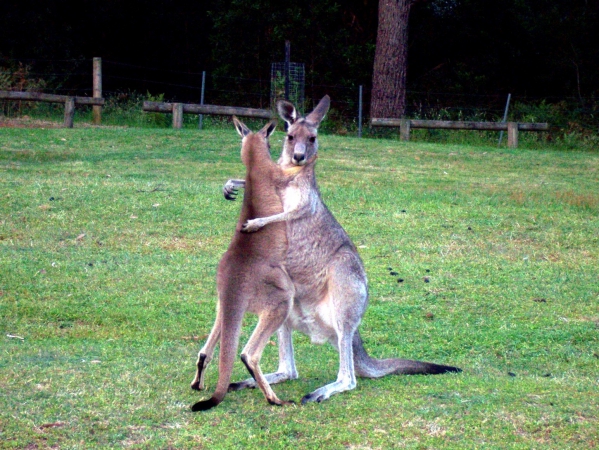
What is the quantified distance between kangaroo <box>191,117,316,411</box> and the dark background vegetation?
828 inches

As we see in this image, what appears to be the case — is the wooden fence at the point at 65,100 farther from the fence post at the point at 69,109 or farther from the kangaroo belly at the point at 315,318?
the kangaroo belly at the point at 315,318

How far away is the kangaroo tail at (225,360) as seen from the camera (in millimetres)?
4293

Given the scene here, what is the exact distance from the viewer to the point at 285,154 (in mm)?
5902

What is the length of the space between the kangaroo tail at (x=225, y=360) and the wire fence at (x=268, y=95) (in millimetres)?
16530

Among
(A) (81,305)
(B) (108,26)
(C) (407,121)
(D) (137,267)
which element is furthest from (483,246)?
(B) (108,26)

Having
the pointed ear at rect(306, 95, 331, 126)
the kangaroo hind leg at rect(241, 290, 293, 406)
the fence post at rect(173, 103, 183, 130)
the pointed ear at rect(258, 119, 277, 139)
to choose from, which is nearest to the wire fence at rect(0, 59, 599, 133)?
the fence post at rect(173, 103, 183, 130)

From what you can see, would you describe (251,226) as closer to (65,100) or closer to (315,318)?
(315,318)

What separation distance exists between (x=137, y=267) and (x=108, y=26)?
2349cm

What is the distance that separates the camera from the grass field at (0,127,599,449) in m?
4.19

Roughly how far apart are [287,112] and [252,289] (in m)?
1.97

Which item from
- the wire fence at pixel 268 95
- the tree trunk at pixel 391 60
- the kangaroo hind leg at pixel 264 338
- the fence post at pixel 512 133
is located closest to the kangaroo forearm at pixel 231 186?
the kangaroo hind leg at pixel 264 338

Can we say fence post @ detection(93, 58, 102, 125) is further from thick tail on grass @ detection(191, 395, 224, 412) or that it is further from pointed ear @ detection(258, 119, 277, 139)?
thick tail on grass @ detection(191, 395, 224, 412)

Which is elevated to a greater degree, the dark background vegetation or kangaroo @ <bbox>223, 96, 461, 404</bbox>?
the dark background vegetation

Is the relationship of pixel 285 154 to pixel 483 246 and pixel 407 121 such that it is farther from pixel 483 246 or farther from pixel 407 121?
pixel 407 121
